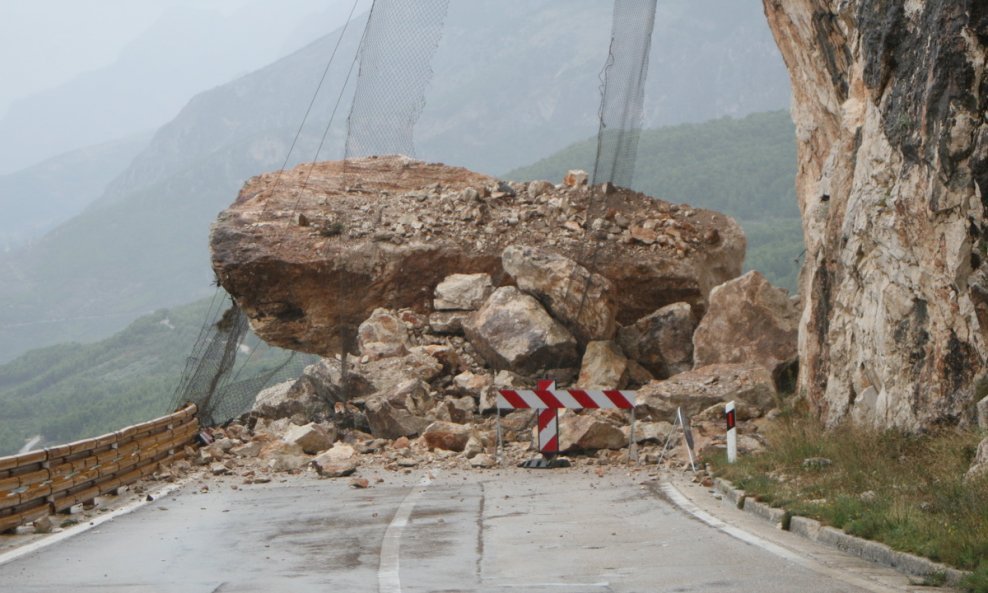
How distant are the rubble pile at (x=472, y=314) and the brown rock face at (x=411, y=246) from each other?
0.14 ft

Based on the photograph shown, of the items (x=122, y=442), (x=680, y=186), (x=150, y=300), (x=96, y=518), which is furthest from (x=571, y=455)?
(x=150, y=300)

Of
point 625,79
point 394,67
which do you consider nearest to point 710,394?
point 625,79

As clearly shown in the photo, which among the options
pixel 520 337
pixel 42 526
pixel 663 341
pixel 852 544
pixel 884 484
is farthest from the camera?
pixel 663 341

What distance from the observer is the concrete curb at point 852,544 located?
8086 mm

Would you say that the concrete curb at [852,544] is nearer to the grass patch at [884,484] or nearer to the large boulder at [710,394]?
the grass patch at [884,484]

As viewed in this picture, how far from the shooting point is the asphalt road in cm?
832

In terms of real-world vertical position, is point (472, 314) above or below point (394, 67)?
below

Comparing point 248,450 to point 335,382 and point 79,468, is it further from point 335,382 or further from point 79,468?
point 79,468

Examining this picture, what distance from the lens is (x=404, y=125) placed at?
79.6 feet

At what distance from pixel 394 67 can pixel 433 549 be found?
48.4ft

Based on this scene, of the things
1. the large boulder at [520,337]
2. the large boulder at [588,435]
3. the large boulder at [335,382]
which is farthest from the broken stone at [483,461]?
the large boulder at [520,337]

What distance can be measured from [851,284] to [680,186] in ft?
280

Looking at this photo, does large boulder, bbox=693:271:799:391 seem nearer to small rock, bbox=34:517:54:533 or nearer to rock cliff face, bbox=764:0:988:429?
rock cliff face, bbox=764:0:988:429

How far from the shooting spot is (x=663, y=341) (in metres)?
24.9
